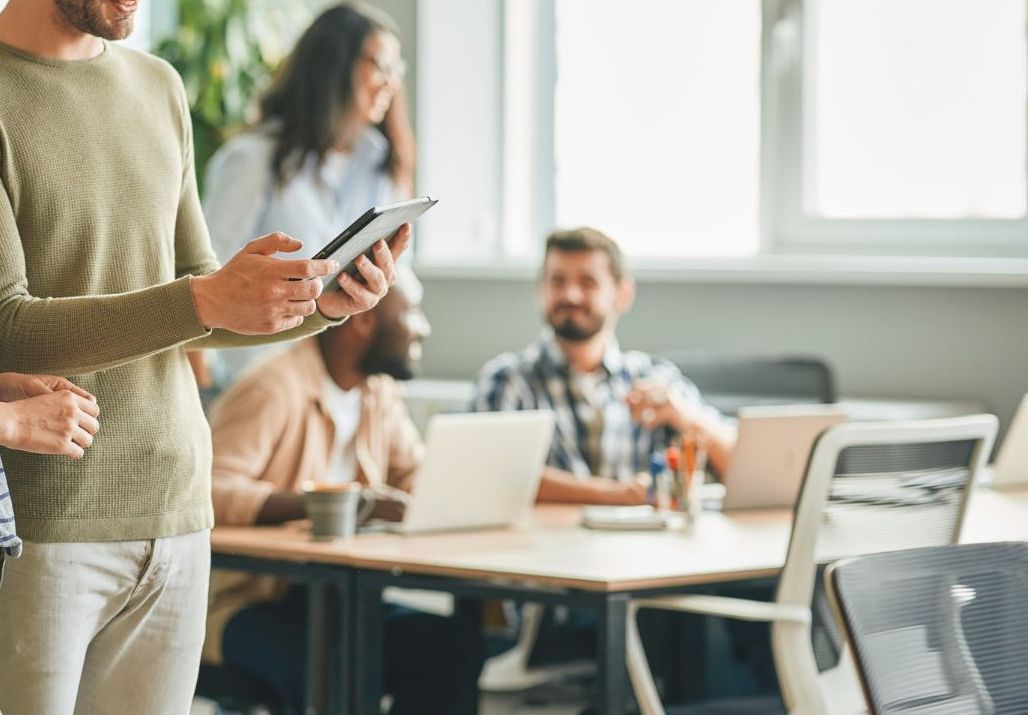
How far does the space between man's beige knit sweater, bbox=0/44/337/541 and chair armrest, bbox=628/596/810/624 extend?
975mm

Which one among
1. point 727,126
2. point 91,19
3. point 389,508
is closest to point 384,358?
point 389,508

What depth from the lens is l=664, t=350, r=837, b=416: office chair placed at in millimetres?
3754

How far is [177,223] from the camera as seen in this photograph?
183 centimetres

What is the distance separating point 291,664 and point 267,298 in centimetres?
143

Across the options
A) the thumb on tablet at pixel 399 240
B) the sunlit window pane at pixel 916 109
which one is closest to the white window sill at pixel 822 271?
the sunlit window pane at pixel 916 109

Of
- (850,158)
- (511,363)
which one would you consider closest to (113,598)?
(511,363)

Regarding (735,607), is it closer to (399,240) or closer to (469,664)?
(469,664)

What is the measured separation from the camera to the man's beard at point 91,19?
1.59 m

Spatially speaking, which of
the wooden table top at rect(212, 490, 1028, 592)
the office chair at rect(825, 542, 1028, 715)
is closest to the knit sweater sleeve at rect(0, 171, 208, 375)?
the office chair at rect(825, 542, 1028, 715)

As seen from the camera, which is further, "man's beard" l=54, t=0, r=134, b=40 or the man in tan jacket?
the man in tan jacket

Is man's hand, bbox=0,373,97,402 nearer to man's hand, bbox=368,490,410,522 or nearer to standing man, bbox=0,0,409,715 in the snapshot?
standing man, bbox=0,0,409,715

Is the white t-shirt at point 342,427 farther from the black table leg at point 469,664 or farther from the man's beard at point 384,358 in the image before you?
the black table leg at point 469,664

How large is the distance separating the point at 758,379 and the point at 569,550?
1.27 m

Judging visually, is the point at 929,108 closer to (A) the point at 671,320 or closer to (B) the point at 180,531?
(A) the point at 671,320
